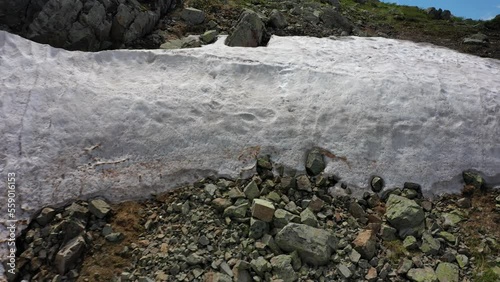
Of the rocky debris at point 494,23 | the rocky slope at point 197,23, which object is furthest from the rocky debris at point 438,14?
the rocky debris at point 494,23

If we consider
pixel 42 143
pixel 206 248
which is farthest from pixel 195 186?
pixel 42 143

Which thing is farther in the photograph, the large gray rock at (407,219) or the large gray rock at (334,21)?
the large gray rock at (334,21)

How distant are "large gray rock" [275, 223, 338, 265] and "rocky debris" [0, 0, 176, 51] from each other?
10.2 meters

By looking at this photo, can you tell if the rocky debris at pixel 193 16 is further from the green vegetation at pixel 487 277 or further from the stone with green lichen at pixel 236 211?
the green vegetation at pixel 487 277

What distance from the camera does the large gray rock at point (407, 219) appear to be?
8555mm

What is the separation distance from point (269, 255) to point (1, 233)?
586cm

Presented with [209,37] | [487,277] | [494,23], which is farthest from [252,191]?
[494,23]

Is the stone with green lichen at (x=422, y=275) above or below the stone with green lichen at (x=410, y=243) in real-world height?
below

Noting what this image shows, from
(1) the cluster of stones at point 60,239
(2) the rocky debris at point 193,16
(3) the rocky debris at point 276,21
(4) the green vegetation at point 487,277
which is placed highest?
(3) the rocky debris at point 276,21

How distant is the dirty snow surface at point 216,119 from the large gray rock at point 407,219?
990mm

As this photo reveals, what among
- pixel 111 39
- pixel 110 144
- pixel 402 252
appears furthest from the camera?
pixel 111 39

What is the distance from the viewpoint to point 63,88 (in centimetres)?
1063

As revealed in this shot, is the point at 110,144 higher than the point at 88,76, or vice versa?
the point at 88,76

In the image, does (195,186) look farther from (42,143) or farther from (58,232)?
(42,143)
